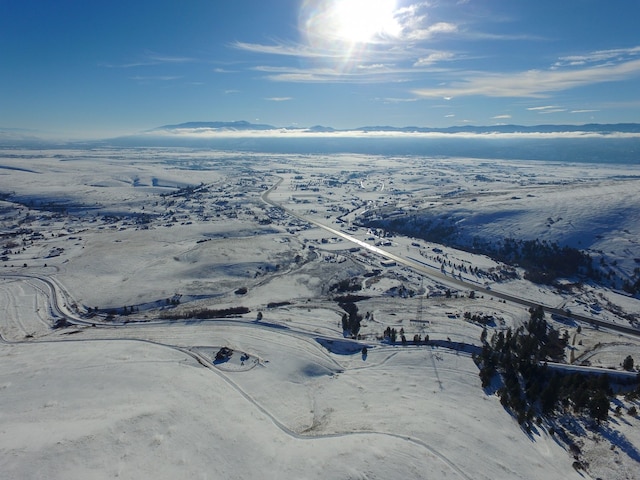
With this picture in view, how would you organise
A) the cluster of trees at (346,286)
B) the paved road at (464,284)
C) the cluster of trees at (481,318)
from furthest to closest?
1. the cluster of trees at (346,286)
2. the paved road at (464,284)
3. the cluster of trees at (481,318)

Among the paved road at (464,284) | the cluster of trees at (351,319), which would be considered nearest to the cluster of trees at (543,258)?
the paved road at (464,284)

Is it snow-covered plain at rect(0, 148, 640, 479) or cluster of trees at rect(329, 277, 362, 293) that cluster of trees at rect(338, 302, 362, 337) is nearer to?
snow-covered plain at rect(0, 148, 640, 479)

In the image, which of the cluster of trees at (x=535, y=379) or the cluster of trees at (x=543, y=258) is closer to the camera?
the cluster of trees at (x=535, y=379)

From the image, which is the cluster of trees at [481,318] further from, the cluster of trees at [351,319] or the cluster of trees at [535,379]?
the cluster of trees at [351,319]

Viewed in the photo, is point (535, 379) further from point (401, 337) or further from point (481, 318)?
point (481, 318)

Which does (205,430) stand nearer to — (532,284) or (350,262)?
(350,262)

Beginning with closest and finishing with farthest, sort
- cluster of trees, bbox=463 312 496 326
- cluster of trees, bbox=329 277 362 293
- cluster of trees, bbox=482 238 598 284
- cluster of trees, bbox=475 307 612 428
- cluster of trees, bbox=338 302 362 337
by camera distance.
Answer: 1. cluster of trees, bbox=475 307 612 428
2. cluster of trees, bbox=338 302 362 337
3. cluster of trees, bbox=463 312 496 326
4. cluster of trees, bbox=329 277 362 293
5. cluster of trees, bbox=482 238 598 284

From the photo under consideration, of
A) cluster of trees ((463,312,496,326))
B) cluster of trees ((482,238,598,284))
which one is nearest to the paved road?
cluster of trees ((463,312,496,326))

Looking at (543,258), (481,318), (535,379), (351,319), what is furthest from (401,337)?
(543,258)

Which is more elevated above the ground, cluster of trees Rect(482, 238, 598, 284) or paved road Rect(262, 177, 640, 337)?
cluster of trees Rect(482, 238, 598, 284)
